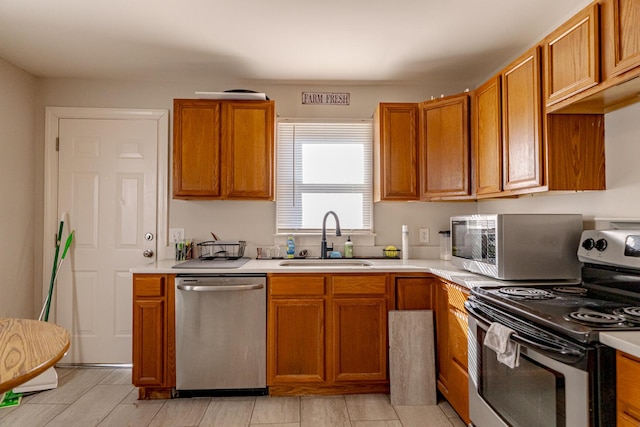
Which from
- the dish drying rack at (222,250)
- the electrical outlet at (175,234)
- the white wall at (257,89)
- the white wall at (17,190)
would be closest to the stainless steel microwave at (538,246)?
Result: the white wall at (257,89)

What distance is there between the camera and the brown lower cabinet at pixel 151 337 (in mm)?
2371

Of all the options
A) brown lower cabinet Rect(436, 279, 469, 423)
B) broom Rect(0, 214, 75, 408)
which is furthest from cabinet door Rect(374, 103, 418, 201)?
broom Rect(0, 214, 75, 408)

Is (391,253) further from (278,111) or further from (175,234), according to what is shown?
(175,234)

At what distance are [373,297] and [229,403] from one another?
1.20 metres

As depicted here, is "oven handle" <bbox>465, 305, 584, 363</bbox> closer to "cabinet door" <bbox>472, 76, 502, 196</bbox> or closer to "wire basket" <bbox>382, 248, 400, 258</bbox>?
"cabinet door" <bbox>472, 76, 502, 196</bbox>

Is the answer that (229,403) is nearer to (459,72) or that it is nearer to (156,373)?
(156,373)

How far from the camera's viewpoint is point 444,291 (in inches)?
90.7

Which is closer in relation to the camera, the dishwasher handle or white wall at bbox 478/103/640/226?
white wall at bbox 478/103/640/226

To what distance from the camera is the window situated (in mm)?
3121

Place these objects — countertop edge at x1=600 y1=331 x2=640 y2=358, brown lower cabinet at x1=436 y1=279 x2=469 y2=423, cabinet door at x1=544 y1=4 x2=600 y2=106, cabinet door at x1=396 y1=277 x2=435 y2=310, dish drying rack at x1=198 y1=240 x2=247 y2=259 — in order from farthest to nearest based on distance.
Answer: dish drying rack at x1=198 y1=240 x2=247 y2=259 → cabinet door at x1=396 y1=277 x2=435 y2=310 → brown lower cabinet at x1=436 y1=279 x2=469 y2=423 → cabinet door at x1=544 y1=4 x2=600 y2=106 → countertop edge at x1=600 y1=331 x2=640 y2=358

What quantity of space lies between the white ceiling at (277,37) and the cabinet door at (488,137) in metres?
0.40

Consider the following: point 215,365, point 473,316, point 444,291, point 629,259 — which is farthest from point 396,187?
point 215,365

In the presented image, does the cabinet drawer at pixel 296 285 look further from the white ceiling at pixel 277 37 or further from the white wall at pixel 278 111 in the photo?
the white ceiling at pixel 277 37

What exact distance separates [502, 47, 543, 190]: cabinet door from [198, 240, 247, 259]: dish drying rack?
207 cm
